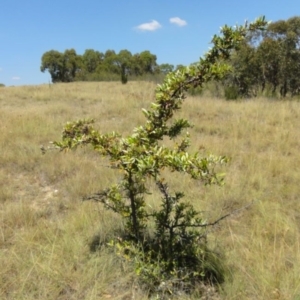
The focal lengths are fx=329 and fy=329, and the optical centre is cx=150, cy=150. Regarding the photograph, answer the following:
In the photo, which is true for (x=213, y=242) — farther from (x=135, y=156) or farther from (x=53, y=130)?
(x=53, y=130)

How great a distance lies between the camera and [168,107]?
2.09 metres

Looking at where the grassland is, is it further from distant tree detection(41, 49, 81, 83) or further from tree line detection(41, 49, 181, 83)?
distant tree detection(41, 49, 81, 83)

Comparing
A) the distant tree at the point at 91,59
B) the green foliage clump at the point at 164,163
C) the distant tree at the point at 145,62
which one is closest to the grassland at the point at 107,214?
the green foliage clump at the point at 164,163

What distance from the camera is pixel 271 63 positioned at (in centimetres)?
1521

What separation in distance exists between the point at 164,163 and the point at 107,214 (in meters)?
1.28

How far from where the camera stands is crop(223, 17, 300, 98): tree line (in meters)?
14.6

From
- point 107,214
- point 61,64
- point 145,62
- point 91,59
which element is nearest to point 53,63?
point 61,64

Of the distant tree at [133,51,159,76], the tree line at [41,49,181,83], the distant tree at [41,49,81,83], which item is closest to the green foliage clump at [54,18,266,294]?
the tree line at [41,49,181,83]

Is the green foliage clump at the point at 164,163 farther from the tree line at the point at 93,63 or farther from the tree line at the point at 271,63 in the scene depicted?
the tree line at the point at 93,63

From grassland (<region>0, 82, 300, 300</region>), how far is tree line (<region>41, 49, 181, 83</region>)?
38108mm

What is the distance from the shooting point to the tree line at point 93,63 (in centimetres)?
4469

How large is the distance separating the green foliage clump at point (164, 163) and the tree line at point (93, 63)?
41374 mm

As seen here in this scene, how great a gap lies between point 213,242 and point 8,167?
9.96ft

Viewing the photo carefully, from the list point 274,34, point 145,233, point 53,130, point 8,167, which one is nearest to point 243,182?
point 145,233
